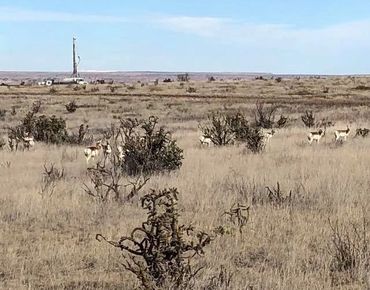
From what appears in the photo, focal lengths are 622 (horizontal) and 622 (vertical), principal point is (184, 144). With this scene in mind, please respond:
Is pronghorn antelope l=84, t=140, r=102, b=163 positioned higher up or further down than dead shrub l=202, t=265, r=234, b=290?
further down

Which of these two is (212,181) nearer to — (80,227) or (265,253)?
(80,227)

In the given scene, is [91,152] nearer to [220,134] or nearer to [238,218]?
[220,134]

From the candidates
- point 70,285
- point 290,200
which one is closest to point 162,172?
point 290,200

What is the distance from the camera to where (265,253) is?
19.6ft

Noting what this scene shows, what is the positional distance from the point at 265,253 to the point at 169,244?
1355 millimetres

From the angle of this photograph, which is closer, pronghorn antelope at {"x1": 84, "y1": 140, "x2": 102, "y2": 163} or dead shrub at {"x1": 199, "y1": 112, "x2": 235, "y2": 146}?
pronghorn antelope at {"x1": 84, "y1": 140, "x2": 102, "y2": 163}

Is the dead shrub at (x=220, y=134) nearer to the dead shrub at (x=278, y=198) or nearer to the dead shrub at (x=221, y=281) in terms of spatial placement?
the dead shrub at (x=278, y=198)

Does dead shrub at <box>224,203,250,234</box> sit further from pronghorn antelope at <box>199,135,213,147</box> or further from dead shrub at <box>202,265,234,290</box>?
pronghorn antelope at <box>199,135,213,147</box>

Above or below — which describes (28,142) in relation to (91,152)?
below

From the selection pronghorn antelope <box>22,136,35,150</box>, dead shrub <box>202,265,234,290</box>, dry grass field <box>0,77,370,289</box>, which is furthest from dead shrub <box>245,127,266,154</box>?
dead shrub <box>202,265,234,290</box>

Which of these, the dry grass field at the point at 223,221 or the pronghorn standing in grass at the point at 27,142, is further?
the pronghorn standing in grass at the point at 27,142

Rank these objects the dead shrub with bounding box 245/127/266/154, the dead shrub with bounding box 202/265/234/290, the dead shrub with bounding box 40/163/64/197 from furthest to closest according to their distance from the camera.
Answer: the dead shrub with bounding box 245/127/266/154 → the dead shrub with bounding box 40/163/64/197 → the dead shrub with bounding box 202/265/234/290

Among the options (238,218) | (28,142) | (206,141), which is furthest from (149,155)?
(28,142)

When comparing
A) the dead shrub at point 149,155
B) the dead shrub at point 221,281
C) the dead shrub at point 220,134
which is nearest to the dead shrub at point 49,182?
the dead shrub at point 149,155
